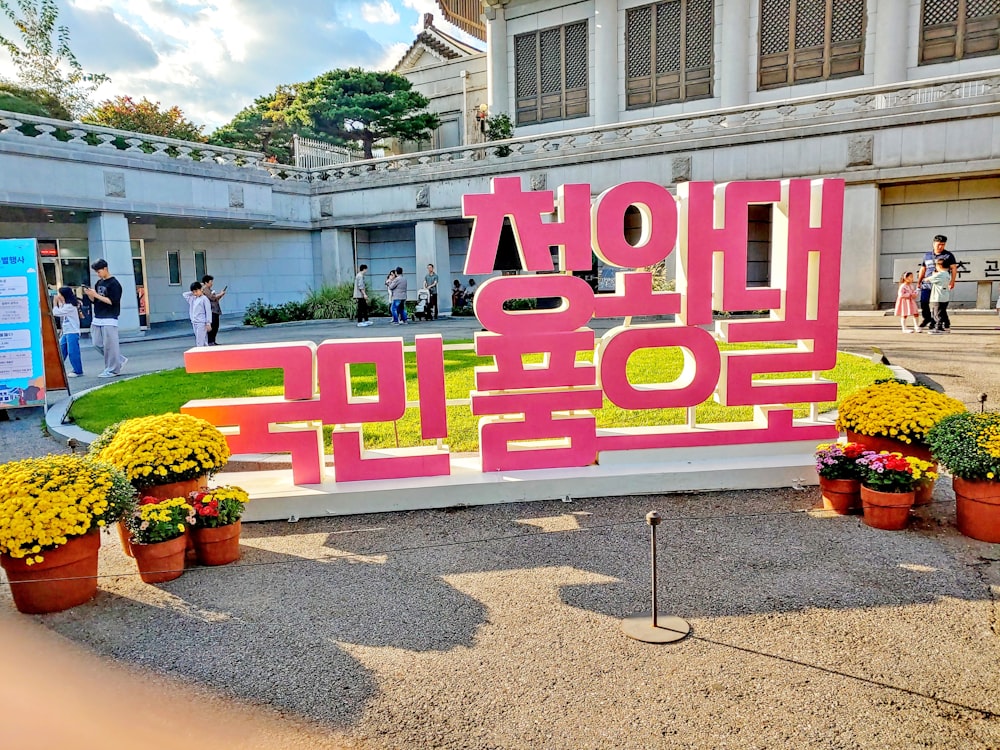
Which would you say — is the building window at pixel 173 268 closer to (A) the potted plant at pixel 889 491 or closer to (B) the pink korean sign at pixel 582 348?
(B) the pink korean sign at pixel 582 348

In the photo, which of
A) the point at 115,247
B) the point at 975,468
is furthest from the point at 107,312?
the point at 975,468

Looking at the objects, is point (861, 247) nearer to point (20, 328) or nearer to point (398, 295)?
point (398, 295)

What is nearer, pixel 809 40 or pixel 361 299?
pixel 361 299

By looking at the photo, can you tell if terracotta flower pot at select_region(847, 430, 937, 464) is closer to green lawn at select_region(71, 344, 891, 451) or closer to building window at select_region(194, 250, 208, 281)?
green lawn at select_region(71, 344, 891, 451)

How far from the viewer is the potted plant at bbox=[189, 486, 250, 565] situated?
5324 mm

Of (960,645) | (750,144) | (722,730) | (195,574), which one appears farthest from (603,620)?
(750,144)

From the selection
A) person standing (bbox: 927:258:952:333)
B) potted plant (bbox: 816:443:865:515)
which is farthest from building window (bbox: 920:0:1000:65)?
potted plant (bbox: 816:443:865:515)

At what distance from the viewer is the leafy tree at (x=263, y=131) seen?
37.2m

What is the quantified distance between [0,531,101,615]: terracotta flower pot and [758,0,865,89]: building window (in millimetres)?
26006

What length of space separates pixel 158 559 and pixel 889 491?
554 cm

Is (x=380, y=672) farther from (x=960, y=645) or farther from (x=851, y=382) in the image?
(x=851, y=382)

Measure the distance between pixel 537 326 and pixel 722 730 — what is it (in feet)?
13.3

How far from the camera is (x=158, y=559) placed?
508 centimetres

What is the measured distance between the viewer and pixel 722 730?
331 centimetres
